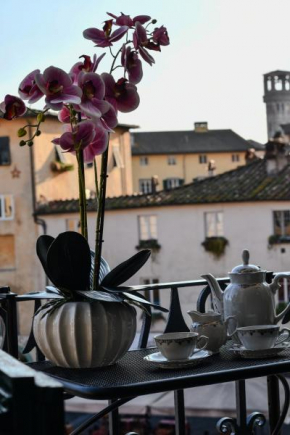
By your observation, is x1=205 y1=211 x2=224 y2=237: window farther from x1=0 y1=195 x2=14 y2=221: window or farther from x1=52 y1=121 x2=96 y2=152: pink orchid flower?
x1=52 y1=121 x2=96 y2=152: pink orchid flower

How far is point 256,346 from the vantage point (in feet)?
4.38

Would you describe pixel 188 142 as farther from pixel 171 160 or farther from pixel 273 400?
A: pixel 273 400

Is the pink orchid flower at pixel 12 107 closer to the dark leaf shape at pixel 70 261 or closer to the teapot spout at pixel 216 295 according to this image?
the dark leaf shape at pixel 70 261

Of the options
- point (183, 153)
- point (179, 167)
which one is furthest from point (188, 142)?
point (179, 167)

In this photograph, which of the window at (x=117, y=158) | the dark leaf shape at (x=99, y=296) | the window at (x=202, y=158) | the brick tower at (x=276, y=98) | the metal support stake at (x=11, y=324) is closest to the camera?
the dark leaf shape at (x=99, y=296)

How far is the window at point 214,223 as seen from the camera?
19562 millimetres

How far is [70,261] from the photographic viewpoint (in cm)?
131

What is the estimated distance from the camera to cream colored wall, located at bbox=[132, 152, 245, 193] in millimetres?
37188

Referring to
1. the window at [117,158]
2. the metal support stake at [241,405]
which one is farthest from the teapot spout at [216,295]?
the window at [117,158]

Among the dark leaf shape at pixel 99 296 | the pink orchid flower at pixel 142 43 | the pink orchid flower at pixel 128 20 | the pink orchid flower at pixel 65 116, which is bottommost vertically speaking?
the dark leaf shape at pixel 99 296

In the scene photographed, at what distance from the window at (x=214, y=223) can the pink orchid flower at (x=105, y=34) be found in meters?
18.1

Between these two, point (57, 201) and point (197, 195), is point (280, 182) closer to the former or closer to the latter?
point (197, 195)

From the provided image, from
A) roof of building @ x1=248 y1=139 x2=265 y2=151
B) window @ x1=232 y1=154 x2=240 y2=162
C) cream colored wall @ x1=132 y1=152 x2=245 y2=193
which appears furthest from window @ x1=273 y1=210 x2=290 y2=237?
window @ x1=232 y1=154 x2=240 y2=162

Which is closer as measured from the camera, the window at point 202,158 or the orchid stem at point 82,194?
the orchid stem at point 82,194
